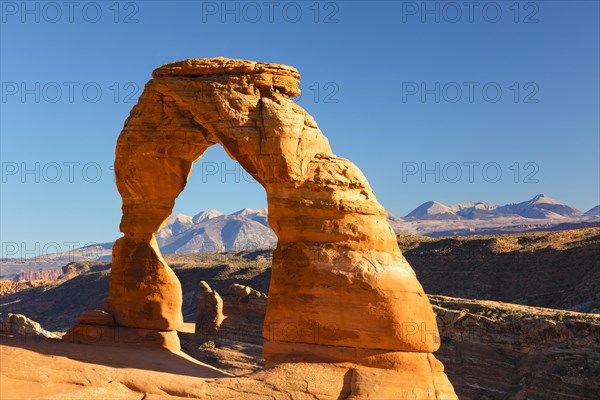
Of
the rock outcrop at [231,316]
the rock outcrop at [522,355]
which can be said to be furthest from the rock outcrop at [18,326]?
the rock outcrop at [522,355]

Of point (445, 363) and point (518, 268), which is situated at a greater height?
point (518, 268)

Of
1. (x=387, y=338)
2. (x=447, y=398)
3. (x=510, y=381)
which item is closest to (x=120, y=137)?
(x=387, y=338)

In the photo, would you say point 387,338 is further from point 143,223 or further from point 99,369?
point 143,223

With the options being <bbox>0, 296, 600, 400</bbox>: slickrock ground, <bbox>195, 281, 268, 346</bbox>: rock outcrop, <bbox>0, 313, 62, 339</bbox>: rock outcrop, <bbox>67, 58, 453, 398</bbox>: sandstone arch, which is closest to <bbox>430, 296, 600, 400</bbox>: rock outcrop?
<bbox>0, 296, 600, 400</bbox>: slickrock ground

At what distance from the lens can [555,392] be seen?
30.2 metres

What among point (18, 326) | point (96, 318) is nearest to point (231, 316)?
point (18, 326)

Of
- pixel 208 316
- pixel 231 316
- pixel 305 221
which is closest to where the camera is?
pixel 305 221

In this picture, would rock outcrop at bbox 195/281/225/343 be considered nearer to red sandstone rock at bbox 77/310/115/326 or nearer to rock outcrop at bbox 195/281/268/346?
rock outcrop at bbox 195/281/268/346

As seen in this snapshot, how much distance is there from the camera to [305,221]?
18875 mm

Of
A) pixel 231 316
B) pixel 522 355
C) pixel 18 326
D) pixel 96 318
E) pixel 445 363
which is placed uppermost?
pixel 96 318

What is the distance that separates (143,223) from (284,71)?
598 centimetres

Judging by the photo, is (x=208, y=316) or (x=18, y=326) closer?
(x=18, y=326)

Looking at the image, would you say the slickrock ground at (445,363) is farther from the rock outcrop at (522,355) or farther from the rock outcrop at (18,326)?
the rock outcrop at (18,326)

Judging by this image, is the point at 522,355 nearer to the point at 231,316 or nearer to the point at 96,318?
the point at 231,316
